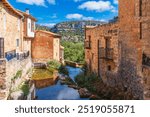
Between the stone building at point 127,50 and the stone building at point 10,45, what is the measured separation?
5778 millimetres

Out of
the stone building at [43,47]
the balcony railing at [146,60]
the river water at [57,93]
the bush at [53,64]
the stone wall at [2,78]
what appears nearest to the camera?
the balcony railing at [146,60]

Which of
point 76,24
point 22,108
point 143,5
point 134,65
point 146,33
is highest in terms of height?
point 76,24

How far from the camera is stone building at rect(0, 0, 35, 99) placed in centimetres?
1403

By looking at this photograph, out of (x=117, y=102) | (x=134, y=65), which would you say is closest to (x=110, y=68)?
(x=134, y=65)

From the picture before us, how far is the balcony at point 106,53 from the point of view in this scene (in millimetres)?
18291

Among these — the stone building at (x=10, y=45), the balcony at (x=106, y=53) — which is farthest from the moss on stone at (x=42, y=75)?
the balcony at (x=106, y=53)

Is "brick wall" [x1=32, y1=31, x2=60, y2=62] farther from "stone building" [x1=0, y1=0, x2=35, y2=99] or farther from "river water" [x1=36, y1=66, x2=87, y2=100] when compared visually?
"river water" [x1=36, y1=66, x2=87, y2=100]

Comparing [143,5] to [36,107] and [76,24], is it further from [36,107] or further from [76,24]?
[76,24]

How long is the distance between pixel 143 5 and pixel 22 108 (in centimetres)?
751

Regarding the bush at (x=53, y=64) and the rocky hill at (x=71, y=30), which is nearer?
the bush at (x=53, y=64)

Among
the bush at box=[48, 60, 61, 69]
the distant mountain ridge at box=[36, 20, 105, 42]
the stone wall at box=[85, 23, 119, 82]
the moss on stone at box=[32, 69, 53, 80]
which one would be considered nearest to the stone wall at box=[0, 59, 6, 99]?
the stone wall at box=[85, 23, 119, 82]

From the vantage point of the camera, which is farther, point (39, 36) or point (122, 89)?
point (39, 36)

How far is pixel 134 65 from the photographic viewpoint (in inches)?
560

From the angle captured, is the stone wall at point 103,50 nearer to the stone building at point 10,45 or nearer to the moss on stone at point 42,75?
the moss on stone at point 42,75
